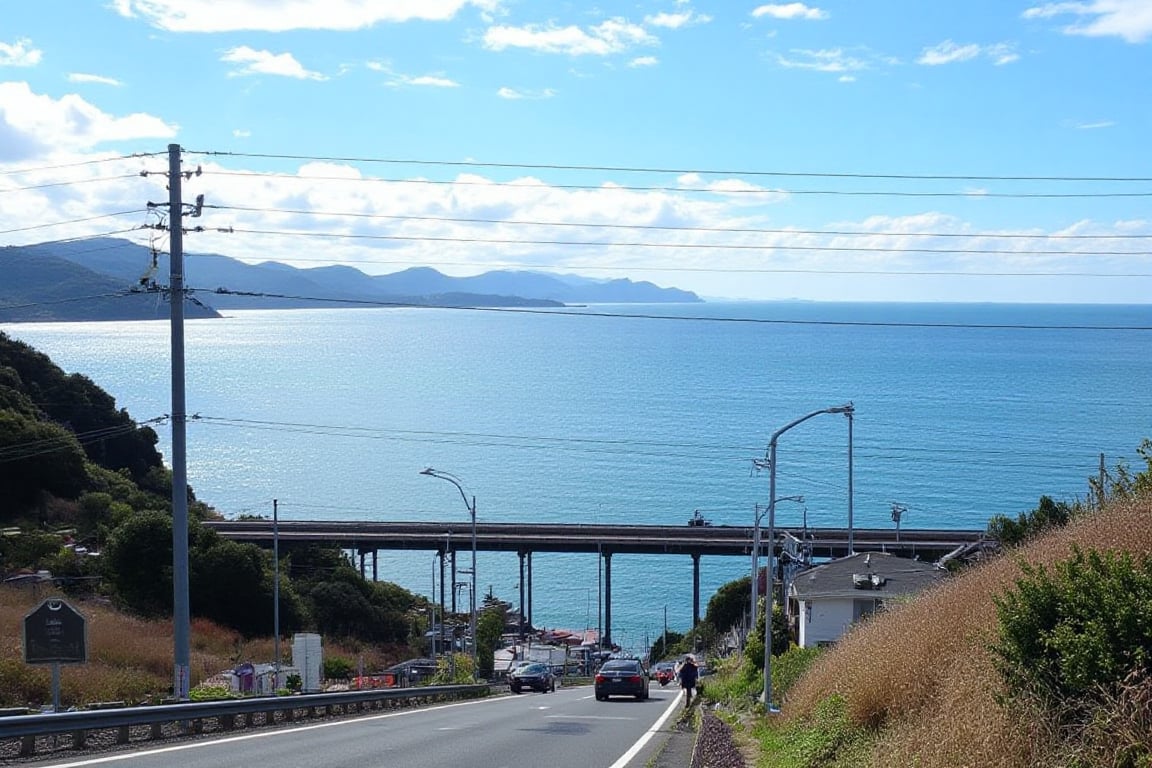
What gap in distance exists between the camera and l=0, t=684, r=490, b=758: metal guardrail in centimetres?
1459

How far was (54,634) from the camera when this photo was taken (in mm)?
18031

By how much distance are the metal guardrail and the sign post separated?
1.46 metres

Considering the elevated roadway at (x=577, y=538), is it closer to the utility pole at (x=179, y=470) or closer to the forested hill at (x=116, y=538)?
the forested hill at (x=116, y=538)

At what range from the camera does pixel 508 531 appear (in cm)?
8212

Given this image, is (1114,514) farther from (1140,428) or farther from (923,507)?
(1140,428)

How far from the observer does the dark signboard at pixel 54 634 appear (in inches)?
706

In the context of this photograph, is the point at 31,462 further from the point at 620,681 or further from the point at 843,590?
the point at 843,590

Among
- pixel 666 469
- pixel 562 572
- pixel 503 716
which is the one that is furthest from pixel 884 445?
pixel 503 716

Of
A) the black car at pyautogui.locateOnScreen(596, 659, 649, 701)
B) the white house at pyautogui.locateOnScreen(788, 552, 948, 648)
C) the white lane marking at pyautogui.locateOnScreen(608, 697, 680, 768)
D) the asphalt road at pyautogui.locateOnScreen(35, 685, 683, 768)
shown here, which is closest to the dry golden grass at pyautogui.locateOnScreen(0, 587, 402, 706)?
the asphalt road at pyautogui.locateOnScreen(35, 685, 683, 768)

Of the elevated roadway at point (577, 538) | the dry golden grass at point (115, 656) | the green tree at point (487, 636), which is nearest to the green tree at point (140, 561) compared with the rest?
the dry golden grass at point (115, 656)

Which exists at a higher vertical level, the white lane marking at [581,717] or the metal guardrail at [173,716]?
the metal guardrail at [173,716]

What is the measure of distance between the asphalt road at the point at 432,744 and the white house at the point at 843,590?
17.6 metres

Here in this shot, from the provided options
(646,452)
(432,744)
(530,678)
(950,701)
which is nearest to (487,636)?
(530,678)

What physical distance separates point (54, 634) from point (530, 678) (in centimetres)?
2527
